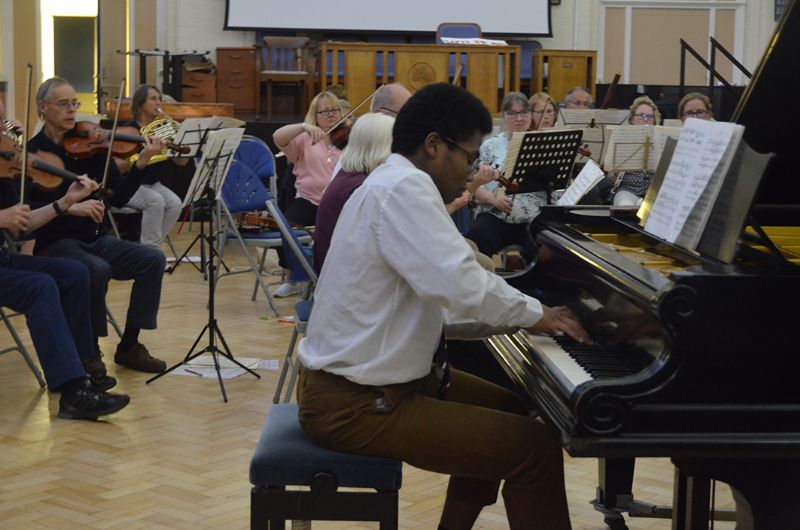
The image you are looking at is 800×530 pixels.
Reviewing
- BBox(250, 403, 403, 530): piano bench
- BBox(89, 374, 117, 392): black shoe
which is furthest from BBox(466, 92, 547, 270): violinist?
BBox(250, 403, 403, 530): piano bench

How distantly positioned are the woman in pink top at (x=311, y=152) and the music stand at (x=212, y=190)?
2.54 feet

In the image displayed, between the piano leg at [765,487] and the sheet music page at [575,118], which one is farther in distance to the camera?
the sheet music page at [575,118]

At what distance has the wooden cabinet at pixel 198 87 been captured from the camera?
11625 mm

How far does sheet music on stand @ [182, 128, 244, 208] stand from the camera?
5045 millimetres

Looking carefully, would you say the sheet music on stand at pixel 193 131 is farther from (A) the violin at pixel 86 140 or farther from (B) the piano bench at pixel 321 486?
(B) the piano bench at pixel 321 486

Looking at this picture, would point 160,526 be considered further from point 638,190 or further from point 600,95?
point 600,95

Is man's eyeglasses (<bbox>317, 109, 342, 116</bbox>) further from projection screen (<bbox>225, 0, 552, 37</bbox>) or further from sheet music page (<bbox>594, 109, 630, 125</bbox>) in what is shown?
projection screen (<bbox>225, 0, 552, 37</bbox>)

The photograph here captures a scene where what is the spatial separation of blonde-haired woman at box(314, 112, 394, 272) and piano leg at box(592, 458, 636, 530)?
1.10 m

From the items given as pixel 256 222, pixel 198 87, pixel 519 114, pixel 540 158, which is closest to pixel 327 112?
pixel 256 222

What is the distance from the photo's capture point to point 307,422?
227cm

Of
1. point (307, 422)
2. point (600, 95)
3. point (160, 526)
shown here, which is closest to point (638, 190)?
point (160, 526)

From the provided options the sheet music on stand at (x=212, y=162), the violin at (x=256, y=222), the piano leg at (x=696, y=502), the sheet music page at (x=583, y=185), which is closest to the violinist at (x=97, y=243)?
the sheet music on stand at (x=212, y=162)

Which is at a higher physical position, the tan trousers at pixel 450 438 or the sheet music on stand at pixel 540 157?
the sheet music on stand at pixel 540 157

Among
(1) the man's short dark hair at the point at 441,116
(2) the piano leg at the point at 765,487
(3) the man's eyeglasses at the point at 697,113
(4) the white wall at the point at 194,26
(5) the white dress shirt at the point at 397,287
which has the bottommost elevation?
(2) the piano leg at the point at 765,487
